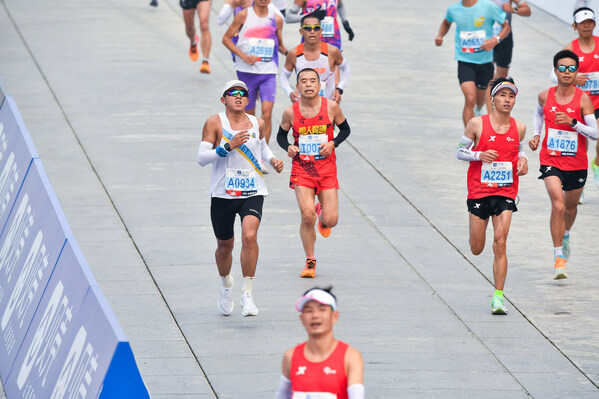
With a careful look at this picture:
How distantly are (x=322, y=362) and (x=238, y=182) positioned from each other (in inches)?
163

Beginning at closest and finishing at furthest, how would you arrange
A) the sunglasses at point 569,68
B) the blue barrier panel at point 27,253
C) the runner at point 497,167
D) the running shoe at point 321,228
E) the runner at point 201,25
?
1. the blue barrier panel at point 27,253
2. the runner at point 497,167
3. the sunglasses at point 569,68
4. the running shoe at point 321,228
5. the runner at point 201,25

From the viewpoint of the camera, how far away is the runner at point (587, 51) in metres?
13.0

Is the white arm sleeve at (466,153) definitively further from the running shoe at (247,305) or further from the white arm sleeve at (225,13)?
the white arm sleeve at (225,13)

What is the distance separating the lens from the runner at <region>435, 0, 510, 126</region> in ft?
51.9

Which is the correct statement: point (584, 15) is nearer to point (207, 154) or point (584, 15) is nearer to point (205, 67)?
point (207, 154)

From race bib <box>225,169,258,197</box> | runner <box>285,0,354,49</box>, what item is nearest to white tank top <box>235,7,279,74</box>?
runner <box>285,0,354,49</box>

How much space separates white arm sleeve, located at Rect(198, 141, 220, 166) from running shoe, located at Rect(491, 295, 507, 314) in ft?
9.12

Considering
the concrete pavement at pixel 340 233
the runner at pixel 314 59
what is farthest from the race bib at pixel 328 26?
the runner at pixel 314 59

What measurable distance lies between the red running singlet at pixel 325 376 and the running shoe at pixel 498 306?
4.69 metres

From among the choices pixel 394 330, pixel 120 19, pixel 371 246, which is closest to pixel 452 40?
pixel 120 19

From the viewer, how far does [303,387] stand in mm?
6297

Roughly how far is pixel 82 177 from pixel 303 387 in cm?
896

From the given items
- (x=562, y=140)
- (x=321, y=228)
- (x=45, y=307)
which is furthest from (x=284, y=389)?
(x=562, y=140)

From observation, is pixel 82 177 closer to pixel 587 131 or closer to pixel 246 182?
pixel 246 182
